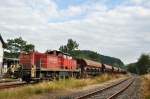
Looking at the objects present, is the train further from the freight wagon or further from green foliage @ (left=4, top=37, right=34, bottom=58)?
green foliage @ (left=4, top=37, right=34, bottom=58)

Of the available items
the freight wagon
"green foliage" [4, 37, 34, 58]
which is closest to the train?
the freight wagon

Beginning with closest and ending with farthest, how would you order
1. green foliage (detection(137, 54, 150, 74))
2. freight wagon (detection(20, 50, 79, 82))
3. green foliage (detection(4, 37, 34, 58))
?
freight wagon (detection(20, 50, 79, 82))
green foliage (detection(4, 37, 34, 58))
green foliage (detection(137, 54, 150, 74))

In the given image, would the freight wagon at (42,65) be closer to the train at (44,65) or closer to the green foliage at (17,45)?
the train at (44,65)

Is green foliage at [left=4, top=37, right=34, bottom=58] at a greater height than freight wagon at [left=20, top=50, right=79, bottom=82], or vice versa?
green foliage at [left=4, top=37, right=34, bottom=58]

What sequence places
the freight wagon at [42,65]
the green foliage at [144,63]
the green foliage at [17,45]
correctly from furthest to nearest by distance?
the green foliage at [144,63] < the green foliage at [17,45] < the freight wagon at [42,65]

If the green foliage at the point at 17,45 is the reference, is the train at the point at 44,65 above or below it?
below

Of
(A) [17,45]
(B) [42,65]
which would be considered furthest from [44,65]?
(A) [17,45]

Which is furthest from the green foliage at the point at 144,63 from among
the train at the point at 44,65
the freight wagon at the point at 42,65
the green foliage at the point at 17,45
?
the freight wagon at the point at 42,65

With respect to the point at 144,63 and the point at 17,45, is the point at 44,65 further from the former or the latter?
the point at 144,63

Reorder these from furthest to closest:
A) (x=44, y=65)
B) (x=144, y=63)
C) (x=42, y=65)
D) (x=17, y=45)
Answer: (x=144, y=63), (x=17, y=45), (x=44, y=65), (x=42, y=65)

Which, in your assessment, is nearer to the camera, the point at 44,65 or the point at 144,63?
the point at 44,65

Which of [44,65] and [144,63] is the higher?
[144,63]

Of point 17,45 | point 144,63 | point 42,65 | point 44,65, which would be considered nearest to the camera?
point 42,65

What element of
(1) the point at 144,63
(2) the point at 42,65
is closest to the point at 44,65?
(2) the point at 42,65
